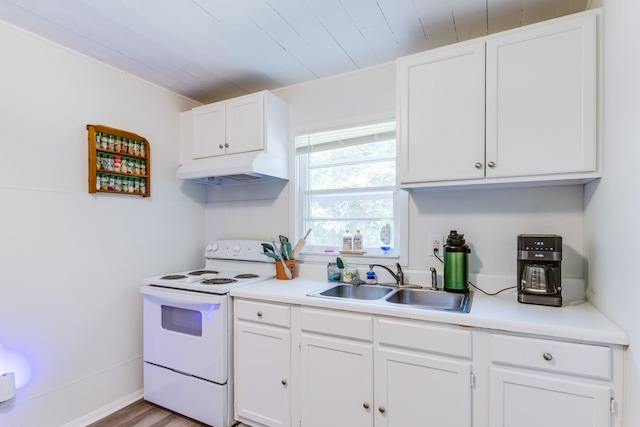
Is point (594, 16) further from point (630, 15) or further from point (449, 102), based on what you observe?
point (449, 102)

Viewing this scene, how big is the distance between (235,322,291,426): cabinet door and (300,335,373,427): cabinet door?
13 cm

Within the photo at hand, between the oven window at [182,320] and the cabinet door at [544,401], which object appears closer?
the cabinet door at [544,401]

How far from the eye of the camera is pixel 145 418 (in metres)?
2.15

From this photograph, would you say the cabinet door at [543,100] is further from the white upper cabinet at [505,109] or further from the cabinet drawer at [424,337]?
the cabinet drawer at [424,337]

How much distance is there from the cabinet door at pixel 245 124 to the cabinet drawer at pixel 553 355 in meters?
1.87

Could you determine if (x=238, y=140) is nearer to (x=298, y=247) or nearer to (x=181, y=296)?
(x=298, y=247)

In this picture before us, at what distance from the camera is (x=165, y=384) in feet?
7.27

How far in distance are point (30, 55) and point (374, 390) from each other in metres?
2.64

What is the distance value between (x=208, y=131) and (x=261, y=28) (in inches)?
39.3

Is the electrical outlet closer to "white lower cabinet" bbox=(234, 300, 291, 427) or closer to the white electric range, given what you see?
"white lower cabinet" bbox=(234, 300, 291, 427)

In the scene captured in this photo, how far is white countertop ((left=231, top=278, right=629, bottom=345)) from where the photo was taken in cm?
125

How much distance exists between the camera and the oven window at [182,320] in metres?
2.11

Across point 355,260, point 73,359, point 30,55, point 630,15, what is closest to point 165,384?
A: point 73,359

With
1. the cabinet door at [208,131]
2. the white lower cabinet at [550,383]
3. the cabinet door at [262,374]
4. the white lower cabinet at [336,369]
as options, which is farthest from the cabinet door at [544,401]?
the cabinet door at [208,131]
